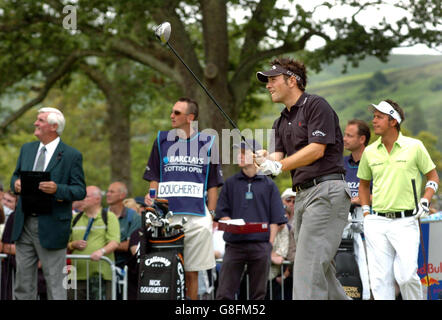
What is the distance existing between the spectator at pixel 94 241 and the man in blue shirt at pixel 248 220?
154cm

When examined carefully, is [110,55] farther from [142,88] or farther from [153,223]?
[153,223]

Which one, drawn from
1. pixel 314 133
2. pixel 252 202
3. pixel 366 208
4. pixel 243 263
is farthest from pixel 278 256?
pixel 314 133

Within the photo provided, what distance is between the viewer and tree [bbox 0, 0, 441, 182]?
14.4m

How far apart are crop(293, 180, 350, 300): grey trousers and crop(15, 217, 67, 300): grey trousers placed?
3.22 m

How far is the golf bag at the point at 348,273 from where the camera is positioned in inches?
324

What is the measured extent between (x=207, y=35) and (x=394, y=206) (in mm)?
9037

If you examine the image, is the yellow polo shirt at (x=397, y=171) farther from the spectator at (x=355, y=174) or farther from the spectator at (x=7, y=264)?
the spectator at (x=7, y=264)

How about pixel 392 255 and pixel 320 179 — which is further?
pixel 392 255

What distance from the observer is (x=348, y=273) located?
8258 mm

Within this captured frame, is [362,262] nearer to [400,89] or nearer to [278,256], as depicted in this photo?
[278,256]

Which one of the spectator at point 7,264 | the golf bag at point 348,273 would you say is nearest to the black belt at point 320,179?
the golf bag at point 348,273

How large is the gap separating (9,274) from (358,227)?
443 cm

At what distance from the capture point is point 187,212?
26.0 ft
